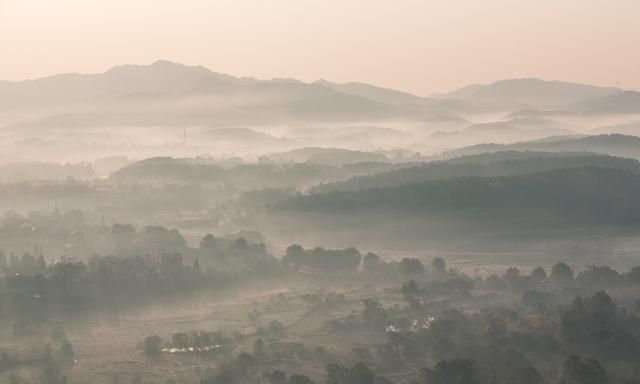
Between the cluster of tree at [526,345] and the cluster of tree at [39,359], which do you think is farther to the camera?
the cluster of tree at [39,359]

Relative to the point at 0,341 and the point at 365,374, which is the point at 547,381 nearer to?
the point at 365,374

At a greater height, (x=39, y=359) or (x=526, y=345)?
(x=39, y=359)

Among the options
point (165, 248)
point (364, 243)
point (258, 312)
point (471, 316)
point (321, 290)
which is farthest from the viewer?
point (364, 243)

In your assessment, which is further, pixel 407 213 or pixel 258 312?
pixel 407 213

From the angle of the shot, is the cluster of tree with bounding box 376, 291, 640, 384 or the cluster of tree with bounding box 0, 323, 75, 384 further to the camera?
the cluster of tree with bounding box 0, 323, 75, 384

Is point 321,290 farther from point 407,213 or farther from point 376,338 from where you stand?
point 407,213

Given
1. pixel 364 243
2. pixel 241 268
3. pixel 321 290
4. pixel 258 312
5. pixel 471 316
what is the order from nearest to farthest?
1. pixel 471 316
2. pixel 258 312
3. pixel 321 290
4. pixel 241 268
5. pixel 364 243

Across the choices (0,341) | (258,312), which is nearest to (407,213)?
(258,312)

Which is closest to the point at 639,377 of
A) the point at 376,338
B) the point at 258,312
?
the point at 376,338

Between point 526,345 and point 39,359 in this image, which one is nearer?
point 526,345
